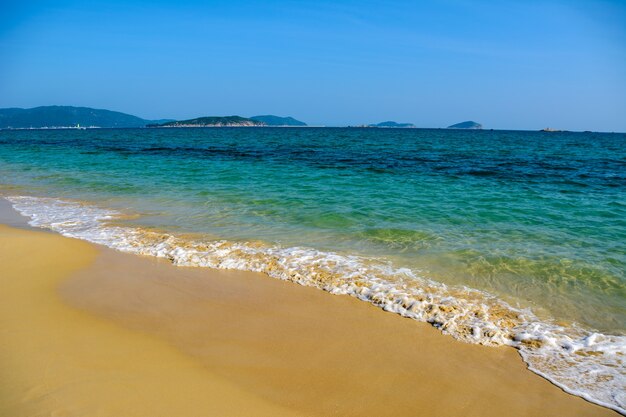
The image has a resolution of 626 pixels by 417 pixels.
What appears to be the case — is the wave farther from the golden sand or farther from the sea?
the golden sand

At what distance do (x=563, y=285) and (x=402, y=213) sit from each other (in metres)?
4.98

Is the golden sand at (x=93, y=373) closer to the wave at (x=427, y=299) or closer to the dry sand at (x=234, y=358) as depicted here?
the dry sand at (x=234, y=358)

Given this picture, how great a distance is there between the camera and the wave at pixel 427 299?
398 cm

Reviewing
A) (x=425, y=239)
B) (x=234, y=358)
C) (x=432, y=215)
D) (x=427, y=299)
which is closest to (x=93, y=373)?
(x=234, y=358)

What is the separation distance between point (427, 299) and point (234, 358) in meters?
Answer: 2.83

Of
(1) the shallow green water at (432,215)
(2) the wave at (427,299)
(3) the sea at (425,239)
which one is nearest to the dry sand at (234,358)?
(2) the wave at (427,299)

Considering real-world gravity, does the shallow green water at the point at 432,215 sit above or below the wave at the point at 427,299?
above

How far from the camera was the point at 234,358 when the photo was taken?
3.99m

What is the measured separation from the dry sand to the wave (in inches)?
9.5

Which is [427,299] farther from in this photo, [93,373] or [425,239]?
[93,373]

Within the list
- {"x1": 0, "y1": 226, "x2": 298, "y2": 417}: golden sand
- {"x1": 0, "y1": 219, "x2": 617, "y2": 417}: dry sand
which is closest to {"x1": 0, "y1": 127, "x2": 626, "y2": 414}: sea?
{"x1": 0, "y1": 219, "x2": 617, "y2": 417}: dry sand

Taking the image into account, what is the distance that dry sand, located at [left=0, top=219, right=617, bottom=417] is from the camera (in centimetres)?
328

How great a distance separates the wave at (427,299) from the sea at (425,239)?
0.02 metres

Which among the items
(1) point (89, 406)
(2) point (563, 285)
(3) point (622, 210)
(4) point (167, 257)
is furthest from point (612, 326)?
(3) point (622, 210)
